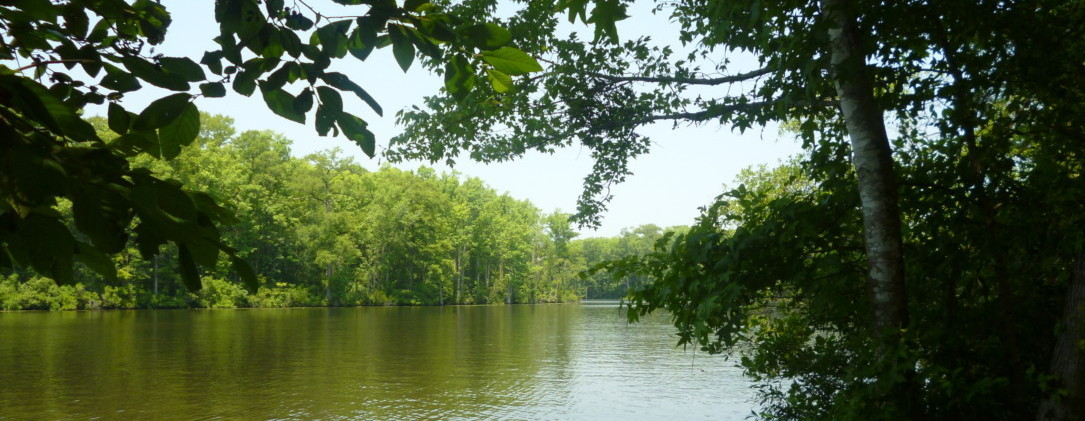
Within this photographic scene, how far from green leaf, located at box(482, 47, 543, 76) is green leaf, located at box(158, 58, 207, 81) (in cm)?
60

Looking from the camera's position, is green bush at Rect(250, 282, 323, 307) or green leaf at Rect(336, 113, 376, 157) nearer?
green leaf at Rect(336, 113, 376, 157)

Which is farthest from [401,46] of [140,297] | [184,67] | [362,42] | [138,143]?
[140,297]

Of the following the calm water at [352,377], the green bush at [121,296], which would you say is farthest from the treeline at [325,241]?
the calm water at [352,377]

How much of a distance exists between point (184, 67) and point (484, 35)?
63 cm

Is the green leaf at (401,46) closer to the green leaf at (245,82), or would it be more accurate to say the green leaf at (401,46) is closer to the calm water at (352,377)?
the green leaf at (245,82)

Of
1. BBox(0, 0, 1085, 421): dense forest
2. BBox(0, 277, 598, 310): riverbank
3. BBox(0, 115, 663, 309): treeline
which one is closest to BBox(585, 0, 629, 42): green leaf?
BBox(0, 0, 1085, 421): dense forest

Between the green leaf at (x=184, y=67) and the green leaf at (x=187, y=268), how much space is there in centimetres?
36

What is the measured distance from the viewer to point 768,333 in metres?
6.83

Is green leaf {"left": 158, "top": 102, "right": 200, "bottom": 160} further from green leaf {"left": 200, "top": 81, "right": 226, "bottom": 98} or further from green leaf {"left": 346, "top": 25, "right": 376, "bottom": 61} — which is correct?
green leaf {"left": 346, "top": 25, "right": 376, "bottom": 61}

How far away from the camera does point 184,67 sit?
4.80 feet

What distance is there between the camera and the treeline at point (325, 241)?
5184 centimetres

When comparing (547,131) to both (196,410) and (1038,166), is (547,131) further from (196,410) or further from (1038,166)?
(196,410)

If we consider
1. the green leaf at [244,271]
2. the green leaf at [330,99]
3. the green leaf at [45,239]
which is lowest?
the green leaf at [244,271]

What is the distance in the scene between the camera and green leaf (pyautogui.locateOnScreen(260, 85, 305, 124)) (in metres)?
1.59
